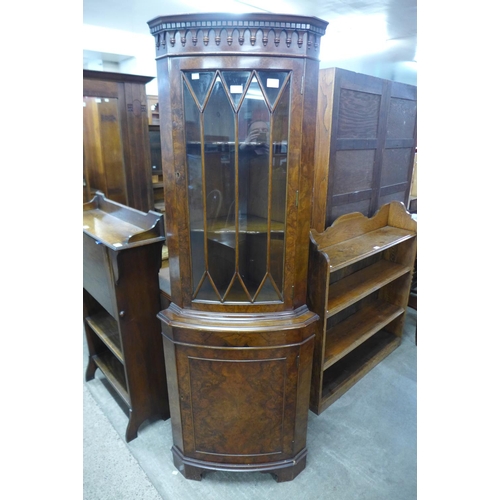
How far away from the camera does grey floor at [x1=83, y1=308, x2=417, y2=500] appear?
5.10ft

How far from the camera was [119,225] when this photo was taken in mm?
1831

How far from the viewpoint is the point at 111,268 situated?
1524mm

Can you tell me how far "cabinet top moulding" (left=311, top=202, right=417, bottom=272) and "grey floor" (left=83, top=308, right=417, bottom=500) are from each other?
90 cm

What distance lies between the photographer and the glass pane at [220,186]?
46.4 inches

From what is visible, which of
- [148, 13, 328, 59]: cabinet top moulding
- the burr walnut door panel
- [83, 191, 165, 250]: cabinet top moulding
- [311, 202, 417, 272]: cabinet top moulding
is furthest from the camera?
[311, 202, 417, 272]: cabinet top moulding

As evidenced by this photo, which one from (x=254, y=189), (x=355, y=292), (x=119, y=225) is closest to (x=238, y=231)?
(x=254, y=189)

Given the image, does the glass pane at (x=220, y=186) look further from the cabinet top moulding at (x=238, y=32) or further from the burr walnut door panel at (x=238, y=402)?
the burr walnut door panel at (x=238, y=402)

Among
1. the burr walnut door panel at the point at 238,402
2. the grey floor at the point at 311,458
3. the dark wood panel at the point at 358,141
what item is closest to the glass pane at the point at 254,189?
the burr walnut door panel at the point at 238,402

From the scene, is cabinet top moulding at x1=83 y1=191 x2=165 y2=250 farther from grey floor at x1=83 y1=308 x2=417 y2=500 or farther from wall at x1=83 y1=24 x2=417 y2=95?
wall at x1=83 y1=24 x2=417 y2=95

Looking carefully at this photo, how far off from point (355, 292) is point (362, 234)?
0.44m

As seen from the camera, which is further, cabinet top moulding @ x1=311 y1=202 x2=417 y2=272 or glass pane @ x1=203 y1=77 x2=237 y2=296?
cabinet top moulding @ x1=311 y1=202 x2=417 y2=272

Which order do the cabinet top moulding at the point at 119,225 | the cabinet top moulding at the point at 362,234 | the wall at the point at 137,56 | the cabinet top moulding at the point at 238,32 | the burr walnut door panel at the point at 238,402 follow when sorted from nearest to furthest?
1. the cabinet top moulding at the point at 238,32
2. the burr walnut door panel at the point at 238,402
3. the cabinet top moulding at the point at 119,225
4. the cabinet top moulding at the point at 362,234
5. the wall at the point at 137,56

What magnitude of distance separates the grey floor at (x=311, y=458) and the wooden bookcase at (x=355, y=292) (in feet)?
0.57

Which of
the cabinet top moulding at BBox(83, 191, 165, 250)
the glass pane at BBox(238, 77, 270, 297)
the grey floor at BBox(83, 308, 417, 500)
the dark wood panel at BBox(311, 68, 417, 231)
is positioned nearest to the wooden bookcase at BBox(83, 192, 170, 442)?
the cabinet top moulding at BBox(83, 191, 165, 250)
